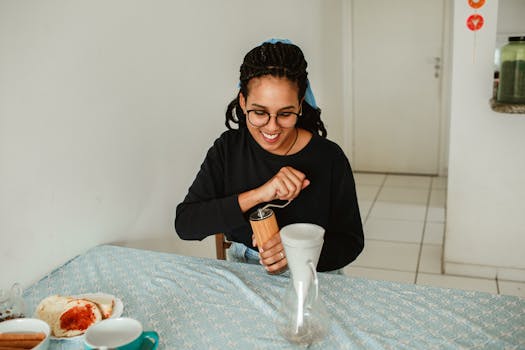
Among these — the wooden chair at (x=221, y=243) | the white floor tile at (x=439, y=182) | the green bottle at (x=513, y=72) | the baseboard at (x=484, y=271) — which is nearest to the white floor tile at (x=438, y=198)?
the white floor tile at (x=439, y=182)

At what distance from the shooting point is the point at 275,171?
1.67 m

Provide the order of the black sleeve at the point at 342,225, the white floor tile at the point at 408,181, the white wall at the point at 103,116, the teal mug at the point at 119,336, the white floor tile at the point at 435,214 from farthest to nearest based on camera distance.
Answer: the white floor tile at the point at 408,181
the white floor tile at the point at 435,214
the black sleeve at the point at 342,225
the white wall at the point at 103,116
the teal mug at the point at 119,336

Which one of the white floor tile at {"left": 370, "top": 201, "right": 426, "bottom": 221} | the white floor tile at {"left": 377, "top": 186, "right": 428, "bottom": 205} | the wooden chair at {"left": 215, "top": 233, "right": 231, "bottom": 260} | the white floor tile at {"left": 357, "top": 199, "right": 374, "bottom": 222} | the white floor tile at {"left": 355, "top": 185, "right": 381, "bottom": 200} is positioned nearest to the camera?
the wooden chair at {"left": 215, "top": 233, "right": 231, "bottom": 260}

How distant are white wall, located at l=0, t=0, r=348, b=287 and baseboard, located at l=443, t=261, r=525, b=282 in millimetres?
1523

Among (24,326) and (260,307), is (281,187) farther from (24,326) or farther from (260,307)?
(24,326)

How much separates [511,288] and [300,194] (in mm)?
1926

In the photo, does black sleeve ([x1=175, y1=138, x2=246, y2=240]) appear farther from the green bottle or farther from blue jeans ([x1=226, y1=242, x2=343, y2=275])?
the green bottle

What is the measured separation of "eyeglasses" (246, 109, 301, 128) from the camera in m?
1.49

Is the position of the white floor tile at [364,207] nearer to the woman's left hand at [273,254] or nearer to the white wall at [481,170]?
the white wall at [481,170]

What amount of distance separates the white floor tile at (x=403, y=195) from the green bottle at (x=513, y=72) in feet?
6.04

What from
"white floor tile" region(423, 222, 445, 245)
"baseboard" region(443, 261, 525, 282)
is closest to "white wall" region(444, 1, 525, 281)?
"baseboard" region(443, 261, 525, 282)

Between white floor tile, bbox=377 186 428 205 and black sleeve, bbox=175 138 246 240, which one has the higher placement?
black sleeve, bbox=175 138 246 240

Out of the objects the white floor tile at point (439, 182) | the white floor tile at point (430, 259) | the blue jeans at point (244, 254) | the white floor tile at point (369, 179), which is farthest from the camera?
the white floor tile at point (369, 179)

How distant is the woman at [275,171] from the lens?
4.91ft
